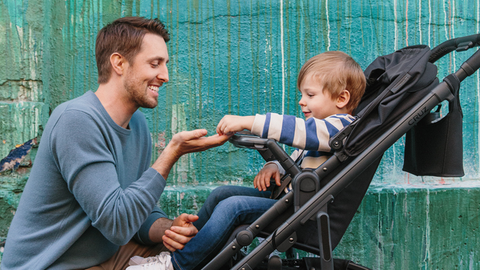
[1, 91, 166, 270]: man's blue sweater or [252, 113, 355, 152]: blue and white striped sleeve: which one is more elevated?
[252, 113, 355, 152]: blue and white striped sleeve

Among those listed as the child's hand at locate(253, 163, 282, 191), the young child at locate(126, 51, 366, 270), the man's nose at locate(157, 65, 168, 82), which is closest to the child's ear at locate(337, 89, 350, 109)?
the young child at locate(126, 51, 366, 270)

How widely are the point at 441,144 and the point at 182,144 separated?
1.44m

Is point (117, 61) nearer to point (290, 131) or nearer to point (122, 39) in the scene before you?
point (122, 39)

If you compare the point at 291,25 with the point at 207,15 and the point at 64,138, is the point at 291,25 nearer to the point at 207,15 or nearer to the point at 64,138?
A: the point at 207,15

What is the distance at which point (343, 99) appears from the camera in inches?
90.5

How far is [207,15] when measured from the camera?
11.1 ft

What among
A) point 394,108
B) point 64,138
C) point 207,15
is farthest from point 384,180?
point 64,138

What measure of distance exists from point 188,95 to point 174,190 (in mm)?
852

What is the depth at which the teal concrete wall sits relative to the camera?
3.22m

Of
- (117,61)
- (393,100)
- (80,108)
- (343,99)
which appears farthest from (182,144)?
(393,100)

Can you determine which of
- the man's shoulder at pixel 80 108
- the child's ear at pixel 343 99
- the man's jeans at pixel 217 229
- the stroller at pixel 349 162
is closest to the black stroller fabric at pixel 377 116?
the stroller at pixel 349 162

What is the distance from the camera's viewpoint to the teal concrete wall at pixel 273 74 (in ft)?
10.6

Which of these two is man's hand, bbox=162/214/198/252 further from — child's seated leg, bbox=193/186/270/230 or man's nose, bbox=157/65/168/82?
man's nose, bbox=157/65/168/82

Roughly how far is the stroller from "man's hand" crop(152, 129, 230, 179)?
0.42 ft
